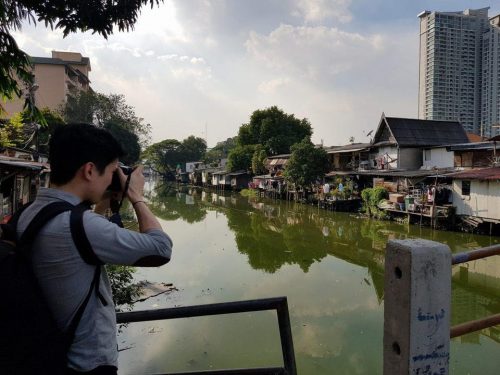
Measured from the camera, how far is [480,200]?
16.7 m

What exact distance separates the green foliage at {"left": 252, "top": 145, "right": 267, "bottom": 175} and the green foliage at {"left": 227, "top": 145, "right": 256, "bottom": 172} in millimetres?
1450

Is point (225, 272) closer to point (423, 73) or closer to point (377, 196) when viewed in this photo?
point (377, 196)

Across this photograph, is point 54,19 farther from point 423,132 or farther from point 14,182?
point 423,132

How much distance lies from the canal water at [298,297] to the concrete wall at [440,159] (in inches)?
201

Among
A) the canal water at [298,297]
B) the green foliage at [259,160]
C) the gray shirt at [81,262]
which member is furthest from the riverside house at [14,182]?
the green foliage at [259,160]

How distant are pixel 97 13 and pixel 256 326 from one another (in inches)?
235

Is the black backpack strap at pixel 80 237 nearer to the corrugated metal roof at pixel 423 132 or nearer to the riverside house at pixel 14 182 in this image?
the riverside house at pixel 14 182

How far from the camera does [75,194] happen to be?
4.26 ft

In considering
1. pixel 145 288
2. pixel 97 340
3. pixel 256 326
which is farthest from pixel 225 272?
pixel 97 340

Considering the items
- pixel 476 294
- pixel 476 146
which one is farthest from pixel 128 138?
pixel 476 294

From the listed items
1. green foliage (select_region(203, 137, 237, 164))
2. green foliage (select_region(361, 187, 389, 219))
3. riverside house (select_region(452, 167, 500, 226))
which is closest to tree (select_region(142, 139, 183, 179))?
green foliage (select_region(203, 137, 237, 164))

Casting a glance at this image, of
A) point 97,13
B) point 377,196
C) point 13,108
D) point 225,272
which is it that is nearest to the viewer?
point 97,13

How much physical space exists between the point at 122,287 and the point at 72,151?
8089 mm

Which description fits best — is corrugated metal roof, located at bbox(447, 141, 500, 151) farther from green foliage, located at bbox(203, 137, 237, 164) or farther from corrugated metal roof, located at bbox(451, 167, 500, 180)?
green foliage, located at bbox(203, 137, 237, 164)
